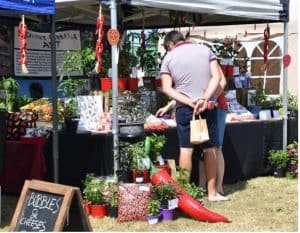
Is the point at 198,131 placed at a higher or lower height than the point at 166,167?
higher

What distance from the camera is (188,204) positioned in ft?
15.7

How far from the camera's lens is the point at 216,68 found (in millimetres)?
5062

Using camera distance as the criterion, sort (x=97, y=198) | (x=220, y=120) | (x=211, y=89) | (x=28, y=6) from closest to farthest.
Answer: (x=28, y=6)
(x=97, y=198)
(x=211, y=89)
(x=220, y=120)

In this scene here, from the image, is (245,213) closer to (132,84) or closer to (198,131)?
(198,131)

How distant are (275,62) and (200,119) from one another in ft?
21.9

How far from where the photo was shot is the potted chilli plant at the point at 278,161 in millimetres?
6594

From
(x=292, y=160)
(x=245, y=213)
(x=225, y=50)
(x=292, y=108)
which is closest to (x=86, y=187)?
(x=245, y=213)

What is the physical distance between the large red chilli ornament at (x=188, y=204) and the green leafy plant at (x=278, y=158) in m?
2.06

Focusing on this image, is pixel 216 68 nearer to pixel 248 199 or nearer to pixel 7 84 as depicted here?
pixel 248 199

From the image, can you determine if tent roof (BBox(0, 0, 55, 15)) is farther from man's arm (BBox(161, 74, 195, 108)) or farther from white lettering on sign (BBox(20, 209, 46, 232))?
white lettering on sign (BBox(20, 209, 46, 232))

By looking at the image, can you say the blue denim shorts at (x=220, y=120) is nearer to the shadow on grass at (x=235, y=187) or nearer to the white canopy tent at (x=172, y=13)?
the shadow on grass at (x=235, y=187)

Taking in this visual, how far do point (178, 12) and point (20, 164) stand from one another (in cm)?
281

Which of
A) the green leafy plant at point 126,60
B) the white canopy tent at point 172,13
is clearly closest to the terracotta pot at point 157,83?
the green leafy plant at point 126,60

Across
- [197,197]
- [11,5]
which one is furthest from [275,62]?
[11,5]
